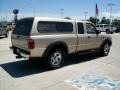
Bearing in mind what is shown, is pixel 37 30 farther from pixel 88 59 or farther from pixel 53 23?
pixel 88 59

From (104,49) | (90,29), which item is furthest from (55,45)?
(104,49)

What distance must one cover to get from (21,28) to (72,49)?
7.31 feet

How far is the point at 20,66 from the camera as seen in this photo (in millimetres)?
7309

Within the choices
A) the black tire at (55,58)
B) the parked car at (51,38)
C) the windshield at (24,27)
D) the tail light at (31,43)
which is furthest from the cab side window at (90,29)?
the tail light at (31,43)

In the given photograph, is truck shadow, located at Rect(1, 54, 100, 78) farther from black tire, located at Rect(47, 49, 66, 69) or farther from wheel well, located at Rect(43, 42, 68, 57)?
wheel well, located at Rect(43, 42, 68, 57)

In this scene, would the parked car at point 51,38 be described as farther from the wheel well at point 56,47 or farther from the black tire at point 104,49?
the black tire at point 104,49

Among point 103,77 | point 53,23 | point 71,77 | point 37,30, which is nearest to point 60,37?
point 53,23

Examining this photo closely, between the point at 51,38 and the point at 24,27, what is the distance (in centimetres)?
107

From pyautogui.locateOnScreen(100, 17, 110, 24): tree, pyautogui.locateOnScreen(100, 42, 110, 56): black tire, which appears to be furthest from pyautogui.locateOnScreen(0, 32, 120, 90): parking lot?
pyautogui.locateOnScreen(100, 17, 110, 24): tree

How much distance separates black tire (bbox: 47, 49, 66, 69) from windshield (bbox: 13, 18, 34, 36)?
1137 millimetres

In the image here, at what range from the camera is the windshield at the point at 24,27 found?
6.37 m

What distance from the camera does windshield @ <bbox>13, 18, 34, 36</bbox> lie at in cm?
637

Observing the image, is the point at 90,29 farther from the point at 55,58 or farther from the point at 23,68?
the point at 23,68

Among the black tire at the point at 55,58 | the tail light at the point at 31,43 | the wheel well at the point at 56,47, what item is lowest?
the black tire at the point at 55,58
